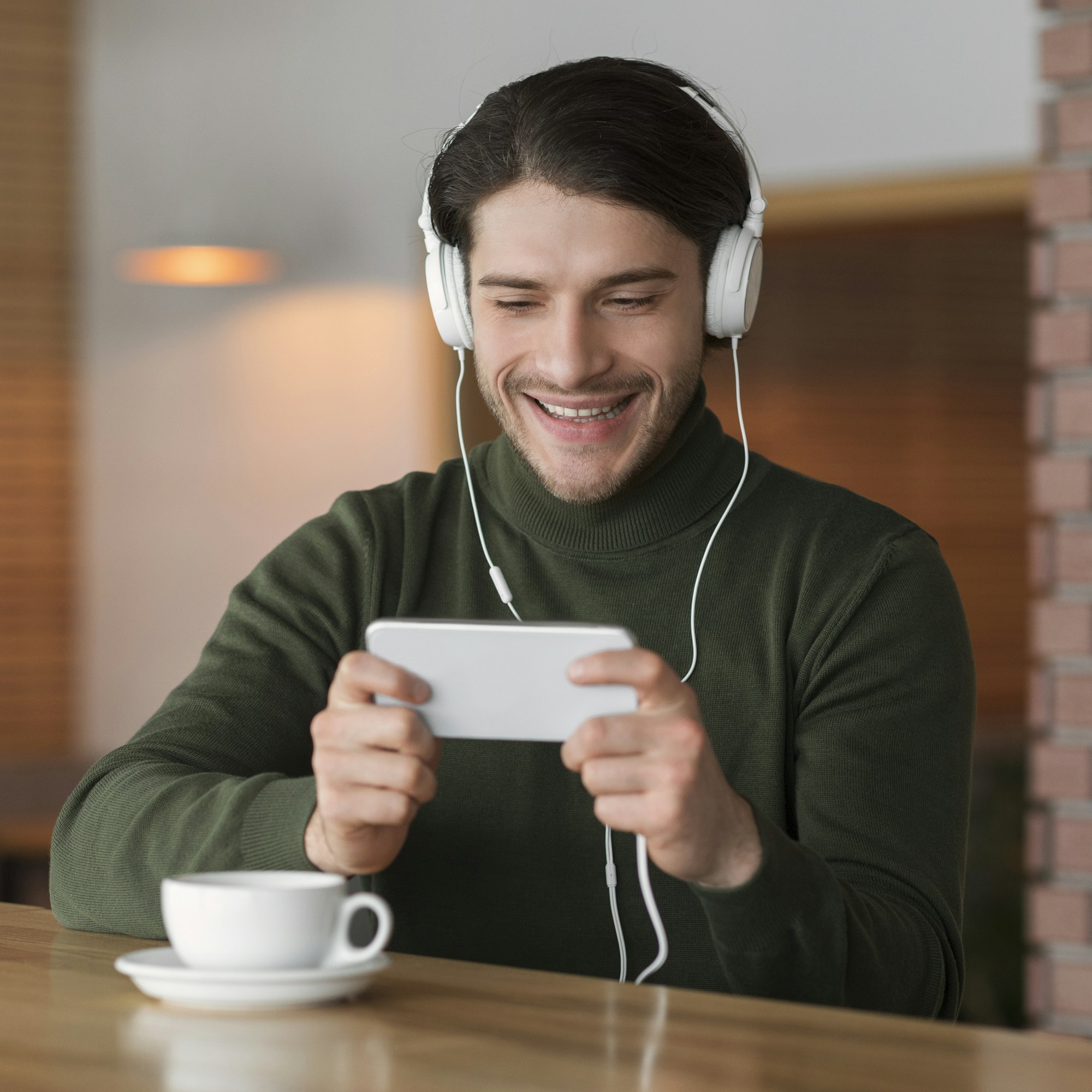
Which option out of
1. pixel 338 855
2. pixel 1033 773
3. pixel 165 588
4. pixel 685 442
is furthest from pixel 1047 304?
pixel 165 588

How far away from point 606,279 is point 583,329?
0.05m

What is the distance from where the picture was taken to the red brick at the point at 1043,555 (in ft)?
8.13

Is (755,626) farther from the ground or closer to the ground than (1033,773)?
farther from the ground

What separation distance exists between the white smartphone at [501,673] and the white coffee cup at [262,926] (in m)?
0.14

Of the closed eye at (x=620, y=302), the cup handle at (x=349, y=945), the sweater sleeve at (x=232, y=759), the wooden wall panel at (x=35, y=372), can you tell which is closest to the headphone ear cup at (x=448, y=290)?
the closed eye at (x=620, y=302)

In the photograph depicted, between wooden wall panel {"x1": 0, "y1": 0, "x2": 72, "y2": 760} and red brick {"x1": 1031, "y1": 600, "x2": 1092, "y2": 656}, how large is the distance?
337 centimetres

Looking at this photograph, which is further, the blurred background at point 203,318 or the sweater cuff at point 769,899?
the blurred background at point 203,318

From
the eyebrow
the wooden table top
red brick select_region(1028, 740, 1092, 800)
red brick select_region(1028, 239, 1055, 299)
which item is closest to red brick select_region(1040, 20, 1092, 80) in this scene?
red brick select_region(1028, 239, 1055, 299)

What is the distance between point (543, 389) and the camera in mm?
1562

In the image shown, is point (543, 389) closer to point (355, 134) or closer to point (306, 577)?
point (306, 577)

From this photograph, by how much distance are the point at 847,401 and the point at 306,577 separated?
4.85 m

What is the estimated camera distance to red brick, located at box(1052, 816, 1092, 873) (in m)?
2.45

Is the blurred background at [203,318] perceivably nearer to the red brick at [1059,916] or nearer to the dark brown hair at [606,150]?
the red brick at [1059,916]

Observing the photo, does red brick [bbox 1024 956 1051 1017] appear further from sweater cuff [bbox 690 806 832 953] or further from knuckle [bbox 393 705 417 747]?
knuckle [bbox 393 705 417 747]
